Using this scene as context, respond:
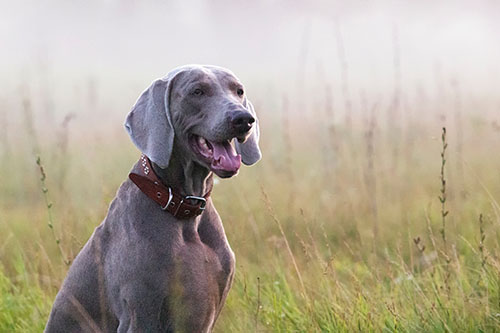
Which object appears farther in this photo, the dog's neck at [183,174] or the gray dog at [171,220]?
Answer: the dog's neck at [183,174]

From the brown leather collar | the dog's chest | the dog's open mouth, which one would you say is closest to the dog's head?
the dog's open mouth

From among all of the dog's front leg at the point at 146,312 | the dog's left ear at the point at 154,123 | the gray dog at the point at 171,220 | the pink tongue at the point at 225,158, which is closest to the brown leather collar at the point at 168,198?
the gray dog at the point at 171,220

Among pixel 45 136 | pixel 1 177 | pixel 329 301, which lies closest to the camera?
pixel 329 301

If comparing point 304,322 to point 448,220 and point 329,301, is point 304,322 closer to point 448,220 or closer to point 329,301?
point 329,301

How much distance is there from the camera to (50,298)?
4.67 metres

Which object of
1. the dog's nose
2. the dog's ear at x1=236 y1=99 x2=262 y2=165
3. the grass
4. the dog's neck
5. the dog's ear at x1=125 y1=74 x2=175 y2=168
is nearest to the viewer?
the dog's nose


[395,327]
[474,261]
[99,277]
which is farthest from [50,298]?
[474,261]

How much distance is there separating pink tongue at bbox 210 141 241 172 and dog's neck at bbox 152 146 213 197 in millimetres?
165

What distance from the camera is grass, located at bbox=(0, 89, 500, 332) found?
3873 millimetres

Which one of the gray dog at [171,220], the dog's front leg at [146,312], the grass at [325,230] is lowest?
the grass at [325,230]

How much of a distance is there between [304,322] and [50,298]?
168cm

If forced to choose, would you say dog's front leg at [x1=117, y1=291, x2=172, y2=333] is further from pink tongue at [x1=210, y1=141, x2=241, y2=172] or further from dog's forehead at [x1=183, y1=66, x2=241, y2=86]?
dog's forehead at [x1=183, y1=66, x2=241, y2=86]

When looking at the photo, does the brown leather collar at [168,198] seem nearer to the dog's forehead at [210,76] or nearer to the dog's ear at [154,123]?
the dog's ear at [154,123]

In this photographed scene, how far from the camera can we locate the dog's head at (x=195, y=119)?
317 centimetres
